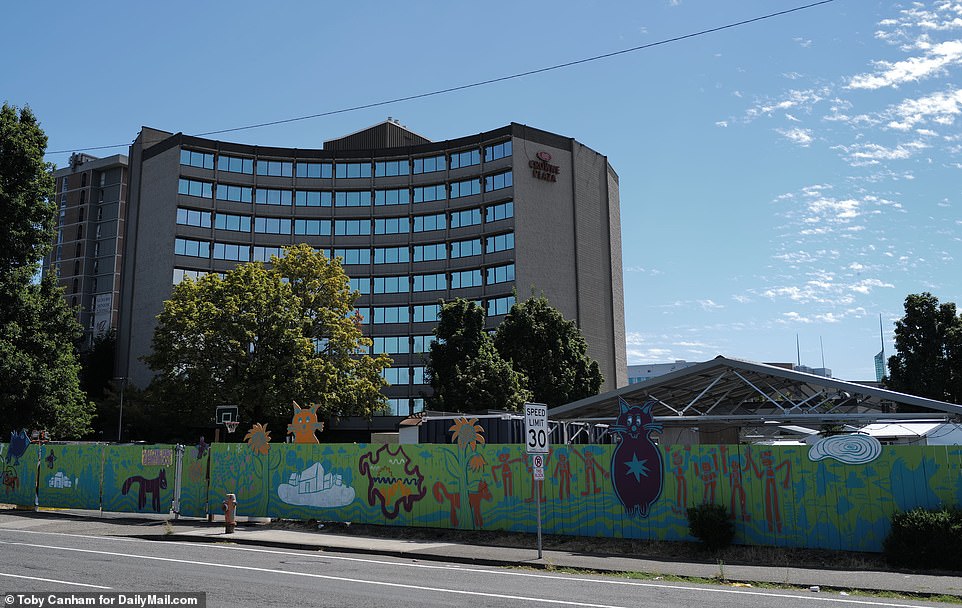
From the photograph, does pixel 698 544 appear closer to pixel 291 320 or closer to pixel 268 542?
pixel 268 542

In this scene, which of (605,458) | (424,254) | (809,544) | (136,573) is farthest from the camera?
(424,254)

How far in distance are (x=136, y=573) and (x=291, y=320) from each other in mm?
34867

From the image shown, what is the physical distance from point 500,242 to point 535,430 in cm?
5307

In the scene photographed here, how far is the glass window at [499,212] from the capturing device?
6838cm

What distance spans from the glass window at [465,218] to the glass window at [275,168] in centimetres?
1663

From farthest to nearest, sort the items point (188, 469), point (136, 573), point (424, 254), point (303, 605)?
point (424, 254) < point (188, 469) < point (136, 573) < point (303, 605)

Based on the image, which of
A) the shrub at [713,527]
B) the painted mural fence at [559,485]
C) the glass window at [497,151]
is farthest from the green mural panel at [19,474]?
the glass window at [497,151]

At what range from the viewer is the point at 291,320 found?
46.9m

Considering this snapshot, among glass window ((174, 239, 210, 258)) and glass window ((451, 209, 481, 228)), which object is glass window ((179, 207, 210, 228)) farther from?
glass window ((451, 209, 481, 228))

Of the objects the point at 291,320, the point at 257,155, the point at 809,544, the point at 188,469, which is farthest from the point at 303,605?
the point at 257,155

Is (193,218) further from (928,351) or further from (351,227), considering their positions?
(928,351)

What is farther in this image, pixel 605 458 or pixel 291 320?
pixel 291 320

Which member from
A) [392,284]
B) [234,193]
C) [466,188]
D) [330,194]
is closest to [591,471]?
[466,188]

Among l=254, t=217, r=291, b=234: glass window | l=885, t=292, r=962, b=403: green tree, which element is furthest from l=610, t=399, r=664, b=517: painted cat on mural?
l=254, t=217, r=291, b=234: glass window
